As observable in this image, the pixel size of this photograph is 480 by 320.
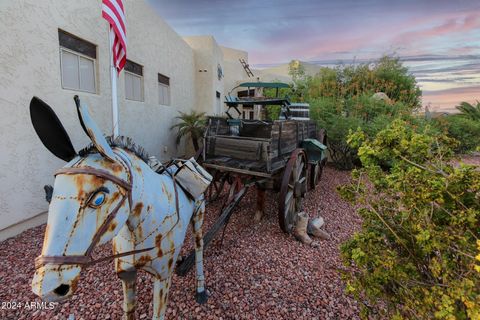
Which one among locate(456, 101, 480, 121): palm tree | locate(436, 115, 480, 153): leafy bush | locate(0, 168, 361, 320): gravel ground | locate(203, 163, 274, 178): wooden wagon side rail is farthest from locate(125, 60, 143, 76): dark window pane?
locate(456, 101, 480, 121): palm tree

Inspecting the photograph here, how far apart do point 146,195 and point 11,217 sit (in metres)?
3.74

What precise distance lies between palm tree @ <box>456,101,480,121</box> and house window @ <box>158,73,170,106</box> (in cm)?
1877

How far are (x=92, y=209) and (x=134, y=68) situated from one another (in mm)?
6607

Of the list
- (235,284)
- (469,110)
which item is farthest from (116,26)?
(469,110)

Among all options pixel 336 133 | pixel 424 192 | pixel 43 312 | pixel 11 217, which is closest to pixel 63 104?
pixel 11 217

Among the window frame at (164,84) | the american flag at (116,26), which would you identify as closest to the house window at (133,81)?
the window frame at (164,84)

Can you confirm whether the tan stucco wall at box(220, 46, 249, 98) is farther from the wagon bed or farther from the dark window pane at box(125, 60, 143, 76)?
the wagon bed

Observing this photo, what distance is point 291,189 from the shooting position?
3902 mm

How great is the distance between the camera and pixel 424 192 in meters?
1.47

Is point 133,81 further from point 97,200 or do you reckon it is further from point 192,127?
point 97,200

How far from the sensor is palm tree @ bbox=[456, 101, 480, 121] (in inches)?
625

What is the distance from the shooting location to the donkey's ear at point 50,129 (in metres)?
0.98

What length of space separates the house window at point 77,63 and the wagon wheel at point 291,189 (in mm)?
4321

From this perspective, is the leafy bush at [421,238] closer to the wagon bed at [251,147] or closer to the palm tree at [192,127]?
the wagon bed at [251,147]
